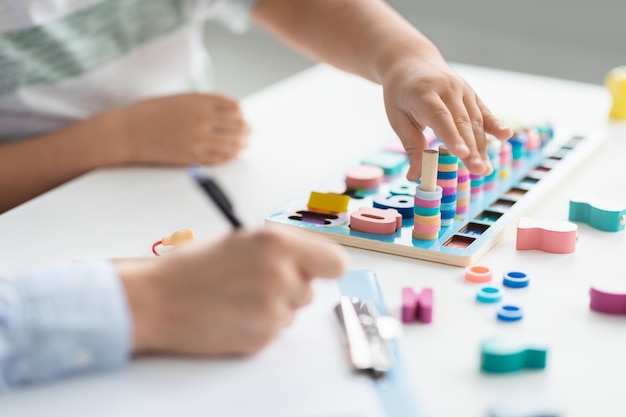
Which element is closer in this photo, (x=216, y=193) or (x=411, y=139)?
(x=216, y=193)

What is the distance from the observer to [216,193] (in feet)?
1.72

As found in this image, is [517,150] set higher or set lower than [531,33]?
higher

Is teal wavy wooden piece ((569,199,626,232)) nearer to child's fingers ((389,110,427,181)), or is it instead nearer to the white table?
the white table

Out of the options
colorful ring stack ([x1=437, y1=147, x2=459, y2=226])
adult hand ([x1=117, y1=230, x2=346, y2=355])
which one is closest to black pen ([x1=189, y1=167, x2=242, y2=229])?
adult hand ([x1=117, y1=230, x2=346, y2=355])

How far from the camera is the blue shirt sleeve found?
518 mm

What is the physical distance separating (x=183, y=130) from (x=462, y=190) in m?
0.32

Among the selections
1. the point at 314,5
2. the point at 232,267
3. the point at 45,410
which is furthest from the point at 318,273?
the point at 314,5

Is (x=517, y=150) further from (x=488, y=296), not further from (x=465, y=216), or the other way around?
(x=488, y=296)

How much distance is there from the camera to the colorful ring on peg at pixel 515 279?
67cm

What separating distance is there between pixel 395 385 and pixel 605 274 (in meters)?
0.25

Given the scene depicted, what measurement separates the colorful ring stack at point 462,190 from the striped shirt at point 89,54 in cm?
44

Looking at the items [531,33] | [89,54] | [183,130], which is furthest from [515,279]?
[531,33]

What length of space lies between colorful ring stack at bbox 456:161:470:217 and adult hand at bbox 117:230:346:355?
0.91 feet

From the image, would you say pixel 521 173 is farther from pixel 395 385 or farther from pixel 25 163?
pixel 25 163
